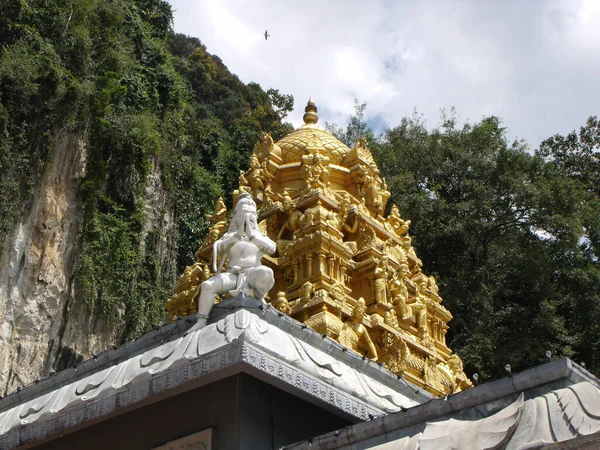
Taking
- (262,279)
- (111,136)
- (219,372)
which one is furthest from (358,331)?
→ (111,136)

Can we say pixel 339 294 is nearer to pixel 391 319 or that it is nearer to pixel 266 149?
pixel 391 319

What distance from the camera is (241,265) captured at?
10.8 meters

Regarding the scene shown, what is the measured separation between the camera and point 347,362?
1028cm

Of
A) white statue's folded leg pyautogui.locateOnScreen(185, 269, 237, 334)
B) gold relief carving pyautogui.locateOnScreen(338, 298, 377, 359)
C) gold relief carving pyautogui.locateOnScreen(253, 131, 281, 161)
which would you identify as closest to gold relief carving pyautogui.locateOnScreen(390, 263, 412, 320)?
gold relief carving pyautogui.locateOnScreen(338, 298, 377, 359)

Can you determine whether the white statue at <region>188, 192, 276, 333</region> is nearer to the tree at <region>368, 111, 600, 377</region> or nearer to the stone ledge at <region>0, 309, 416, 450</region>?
the stone ledge at <region>0, 309, 416, 450</region>

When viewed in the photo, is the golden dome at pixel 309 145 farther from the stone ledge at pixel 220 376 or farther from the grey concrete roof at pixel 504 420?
the grey concrete roof at pixel 504 420

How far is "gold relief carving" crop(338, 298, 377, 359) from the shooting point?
15.8 metres

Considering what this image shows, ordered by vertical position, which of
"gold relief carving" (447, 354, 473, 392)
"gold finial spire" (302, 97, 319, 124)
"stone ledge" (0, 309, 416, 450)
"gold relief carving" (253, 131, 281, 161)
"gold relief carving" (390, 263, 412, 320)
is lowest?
"stone ledge" (0, 309, 416, 450)

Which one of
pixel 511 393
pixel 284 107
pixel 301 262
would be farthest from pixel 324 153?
pixel 284 107

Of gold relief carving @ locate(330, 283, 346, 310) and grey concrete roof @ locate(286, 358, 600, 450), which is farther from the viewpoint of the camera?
gold relief carving @ locate(330, 283, 346, 310)

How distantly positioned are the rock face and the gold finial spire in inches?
211

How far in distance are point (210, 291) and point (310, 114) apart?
482 inches

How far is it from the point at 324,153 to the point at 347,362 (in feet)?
34.1

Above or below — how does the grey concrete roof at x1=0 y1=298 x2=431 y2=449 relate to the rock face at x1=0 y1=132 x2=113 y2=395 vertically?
below
